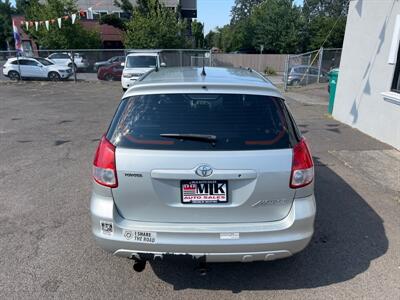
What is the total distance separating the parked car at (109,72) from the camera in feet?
70.0

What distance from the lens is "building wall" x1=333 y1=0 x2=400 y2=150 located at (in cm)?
706

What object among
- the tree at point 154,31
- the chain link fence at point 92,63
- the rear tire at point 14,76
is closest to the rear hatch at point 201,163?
the chain link fence at point 92,63

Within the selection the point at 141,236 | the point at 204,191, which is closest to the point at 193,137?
the point at 204,191

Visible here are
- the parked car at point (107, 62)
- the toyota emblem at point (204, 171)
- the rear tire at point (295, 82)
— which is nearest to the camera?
the toyota emblem at point (204, 171)

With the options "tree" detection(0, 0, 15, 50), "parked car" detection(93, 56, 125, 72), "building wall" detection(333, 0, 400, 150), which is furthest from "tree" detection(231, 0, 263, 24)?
"building wall" detection(333, 0, 400, 150)

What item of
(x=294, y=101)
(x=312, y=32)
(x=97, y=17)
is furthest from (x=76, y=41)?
(x=312, y=32)

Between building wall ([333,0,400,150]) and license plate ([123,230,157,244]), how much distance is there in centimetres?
612

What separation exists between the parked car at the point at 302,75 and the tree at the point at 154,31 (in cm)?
1547

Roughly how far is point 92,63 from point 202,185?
2284cm

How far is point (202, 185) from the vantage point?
250cm

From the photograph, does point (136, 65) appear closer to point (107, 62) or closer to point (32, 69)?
point (107, 62)

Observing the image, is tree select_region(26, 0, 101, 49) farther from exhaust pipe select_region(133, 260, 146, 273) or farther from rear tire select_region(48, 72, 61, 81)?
exhaust pipe select_region(133, 260, 146, 273)

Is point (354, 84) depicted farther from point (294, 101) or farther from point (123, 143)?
point (123, 143)

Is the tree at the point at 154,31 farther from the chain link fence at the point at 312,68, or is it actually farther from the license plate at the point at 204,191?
the license plate at the point at 204,191
